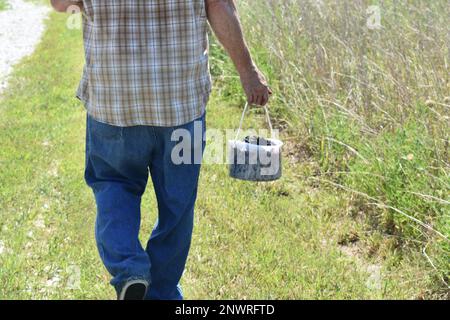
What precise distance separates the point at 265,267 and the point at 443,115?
4.59 ft

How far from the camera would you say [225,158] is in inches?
218

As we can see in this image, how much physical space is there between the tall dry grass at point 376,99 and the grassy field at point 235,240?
135 mm

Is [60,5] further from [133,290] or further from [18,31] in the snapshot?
[18,31]

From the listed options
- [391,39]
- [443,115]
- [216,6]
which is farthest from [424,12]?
[216,6]

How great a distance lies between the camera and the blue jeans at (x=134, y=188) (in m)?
2.96

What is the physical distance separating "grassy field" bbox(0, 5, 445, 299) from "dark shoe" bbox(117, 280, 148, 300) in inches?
27.0

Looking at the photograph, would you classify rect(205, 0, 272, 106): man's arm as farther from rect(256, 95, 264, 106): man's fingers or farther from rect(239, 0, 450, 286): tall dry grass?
rect(239, 0, 450, 286): tall dry grass

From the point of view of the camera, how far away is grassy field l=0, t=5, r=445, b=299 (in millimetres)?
3666

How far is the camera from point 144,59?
285cm

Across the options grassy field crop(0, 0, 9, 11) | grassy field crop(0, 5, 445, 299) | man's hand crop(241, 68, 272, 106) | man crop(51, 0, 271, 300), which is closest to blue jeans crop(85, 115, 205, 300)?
man crop(51, 0, 271, 300)

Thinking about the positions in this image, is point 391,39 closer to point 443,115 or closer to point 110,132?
point 443,115

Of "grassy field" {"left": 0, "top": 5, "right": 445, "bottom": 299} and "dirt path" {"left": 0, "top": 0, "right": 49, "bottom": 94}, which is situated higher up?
"grassy field" {"left": 0, "top": 5, "right": 445, "bottom": 299}

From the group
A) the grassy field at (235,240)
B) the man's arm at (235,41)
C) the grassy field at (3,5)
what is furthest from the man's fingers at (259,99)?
the grassy field at (3,5)
